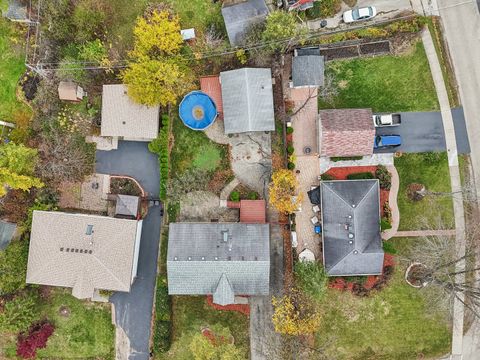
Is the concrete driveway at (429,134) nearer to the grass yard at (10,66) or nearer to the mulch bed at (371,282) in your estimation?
the mulch bed at (371,282)

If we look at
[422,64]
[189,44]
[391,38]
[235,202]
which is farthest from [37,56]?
[422,64]

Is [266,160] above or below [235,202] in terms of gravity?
above

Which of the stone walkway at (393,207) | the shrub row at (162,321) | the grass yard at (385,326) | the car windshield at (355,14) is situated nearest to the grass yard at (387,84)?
the car windshield at (355,14)

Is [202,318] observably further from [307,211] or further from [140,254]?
[307,211]

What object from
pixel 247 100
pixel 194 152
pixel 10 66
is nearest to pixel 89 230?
pixel 194 152

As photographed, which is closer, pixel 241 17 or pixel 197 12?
pixel 241 17

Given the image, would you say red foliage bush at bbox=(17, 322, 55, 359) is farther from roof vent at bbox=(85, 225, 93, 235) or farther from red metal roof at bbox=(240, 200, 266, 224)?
red metal roof at bbox=(240, 200, 266, 224)

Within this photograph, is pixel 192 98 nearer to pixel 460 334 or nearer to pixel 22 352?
pixel 22 352

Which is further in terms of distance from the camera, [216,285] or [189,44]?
[189,44]
